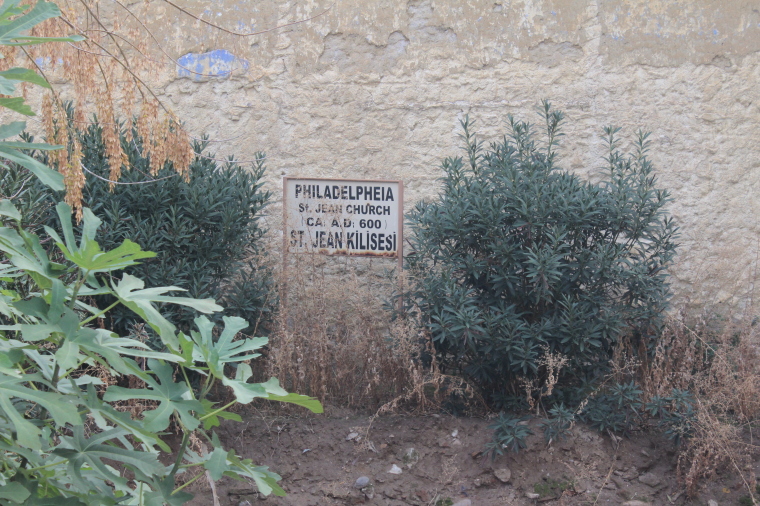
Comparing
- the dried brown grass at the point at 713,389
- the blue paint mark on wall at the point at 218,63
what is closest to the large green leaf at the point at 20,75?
the dried brown grass at the point at 713,389

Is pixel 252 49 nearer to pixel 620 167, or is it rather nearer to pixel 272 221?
pixel 272 221

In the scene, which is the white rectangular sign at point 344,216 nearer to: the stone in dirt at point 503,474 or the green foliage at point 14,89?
the stone in dirt at point 503,474

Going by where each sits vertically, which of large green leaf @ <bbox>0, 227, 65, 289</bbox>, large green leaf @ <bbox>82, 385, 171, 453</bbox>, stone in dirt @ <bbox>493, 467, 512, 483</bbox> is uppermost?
large green leaf @ <bbox>0, 227, 65, 289</bbox>

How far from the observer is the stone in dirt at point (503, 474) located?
12.0 feet

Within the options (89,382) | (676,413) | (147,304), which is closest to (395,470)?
(676,413)

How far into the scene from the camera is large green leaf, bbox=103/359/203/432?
5.03 feet

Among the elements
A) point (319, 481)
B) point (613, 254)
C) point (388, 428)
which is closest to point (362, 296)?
point (388, 428)

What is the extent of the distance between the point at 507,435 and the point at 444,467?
0.41m

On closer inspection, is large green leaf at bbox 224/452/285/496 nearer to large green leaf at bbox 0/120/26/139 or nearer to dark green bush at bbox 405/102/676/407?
large green leaf at bbox 0/120/26/139

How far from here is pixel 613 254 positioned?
152 inches

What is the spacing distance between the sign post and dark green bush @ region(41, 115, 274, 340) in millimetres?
634

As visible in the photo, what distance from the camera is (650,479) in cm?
365

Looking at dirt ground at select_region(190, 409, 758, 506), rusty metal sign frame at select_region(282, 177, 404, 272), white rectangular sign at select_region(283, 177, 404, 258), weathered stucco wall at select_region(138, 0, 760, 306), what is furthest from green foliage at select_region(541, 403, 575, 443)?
weathered stucco wall at select_region(138, 0, 760, 306)

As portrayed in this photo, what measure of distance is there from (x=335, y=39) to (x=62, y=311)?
13.8 ft
